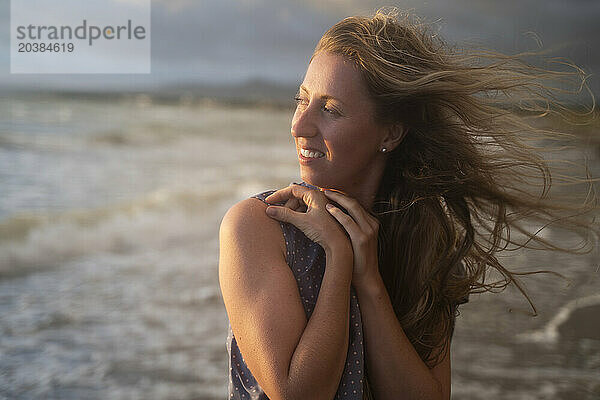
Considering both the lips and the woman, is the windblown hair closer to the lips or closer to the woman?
the woman

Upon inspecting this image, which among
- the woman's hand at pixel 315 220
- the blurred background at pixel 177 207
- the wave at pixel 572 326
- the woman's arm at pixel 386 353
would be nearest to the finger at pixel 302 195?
the woman's hand at pixel 315 220

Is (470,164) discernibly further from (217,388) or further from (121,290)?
(121,290)

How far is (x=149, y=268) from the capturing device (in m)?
3.39

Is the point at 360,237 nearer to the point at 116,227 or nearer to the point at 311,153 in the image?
the point at 311,153

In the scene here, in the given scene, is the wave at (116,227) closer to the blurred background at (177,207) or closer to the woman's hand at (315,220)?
the blurred background at (177,207)

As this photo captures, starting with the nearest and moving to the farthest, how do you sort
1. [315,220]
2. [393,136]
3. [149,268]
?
[315,220], [393,136], [149,268]

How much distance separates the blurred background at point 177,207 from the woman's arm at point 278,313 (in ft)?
7.37

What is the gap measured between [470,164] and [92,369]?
2.42 m

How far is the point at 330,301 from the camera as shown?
1.00 metres

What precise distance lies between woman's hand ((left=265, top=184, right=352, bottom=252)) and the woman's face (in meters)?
0.06

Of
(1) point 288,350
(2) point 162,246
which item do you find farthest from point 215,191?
(1) point 288,350

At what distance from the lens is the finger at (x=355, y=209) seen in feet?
3.70

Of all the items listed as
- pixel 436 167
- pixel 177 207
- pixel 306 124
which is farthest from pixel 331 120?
pixel 177 207

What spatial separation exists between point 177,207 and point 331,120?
2464mm
